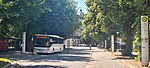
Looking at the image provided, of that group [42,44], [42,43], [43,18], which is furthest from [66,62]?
[43,18]

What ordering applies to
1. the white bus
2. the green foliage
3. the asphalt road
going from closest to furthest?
the asphalt road → the green foliage → the white bus

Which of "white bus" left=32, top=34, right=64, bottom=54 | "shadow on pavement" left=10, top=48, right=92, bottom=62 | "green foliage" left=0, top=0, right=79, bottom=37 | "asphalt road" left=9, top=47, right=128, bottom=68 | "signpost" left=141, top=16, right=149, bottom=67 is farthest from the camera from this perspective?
"white bus" left=32, top=34, right=64, bottom=54

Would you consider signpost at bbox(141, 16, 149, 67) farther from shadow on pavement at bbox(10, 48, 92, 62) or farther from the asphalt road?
shadow on pavement at bbox(10, 48, 92, 62)

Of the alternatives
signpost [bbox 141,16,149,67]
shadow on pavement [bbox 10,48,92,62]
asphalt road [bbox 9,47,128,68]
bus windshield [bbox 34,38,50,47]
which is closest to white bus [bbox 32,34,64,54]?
bus windshield [bbox 34,38,50,47]

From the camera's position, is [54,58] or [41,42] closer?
[54,58]

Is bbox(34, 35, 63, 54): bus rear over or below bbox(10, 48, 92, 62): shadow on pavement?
over

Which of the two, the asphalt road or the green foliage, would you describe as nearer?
the asphalt road

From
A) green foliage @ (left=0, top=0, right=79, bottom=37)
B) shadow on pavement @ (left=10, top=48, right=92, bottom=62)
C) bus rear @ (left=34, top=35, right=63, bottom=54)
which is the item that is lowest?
shadow on pavement @ (left=10, top=48, right=92, bottom=62)

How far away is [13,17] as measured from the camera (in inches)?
1089

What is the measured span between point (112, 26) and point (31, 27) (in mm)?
14930

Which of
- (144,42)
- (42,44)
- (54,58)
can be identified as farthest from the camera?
(42,44)

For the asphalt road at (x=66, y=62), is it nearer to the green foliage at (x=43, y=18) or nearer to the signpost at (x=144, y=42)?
the signpost at (x=144, y=42)

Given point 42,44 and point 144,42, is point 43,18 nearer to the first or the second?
point 42,44

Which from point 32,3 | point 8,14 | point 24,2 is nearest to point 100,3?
point 32,3
